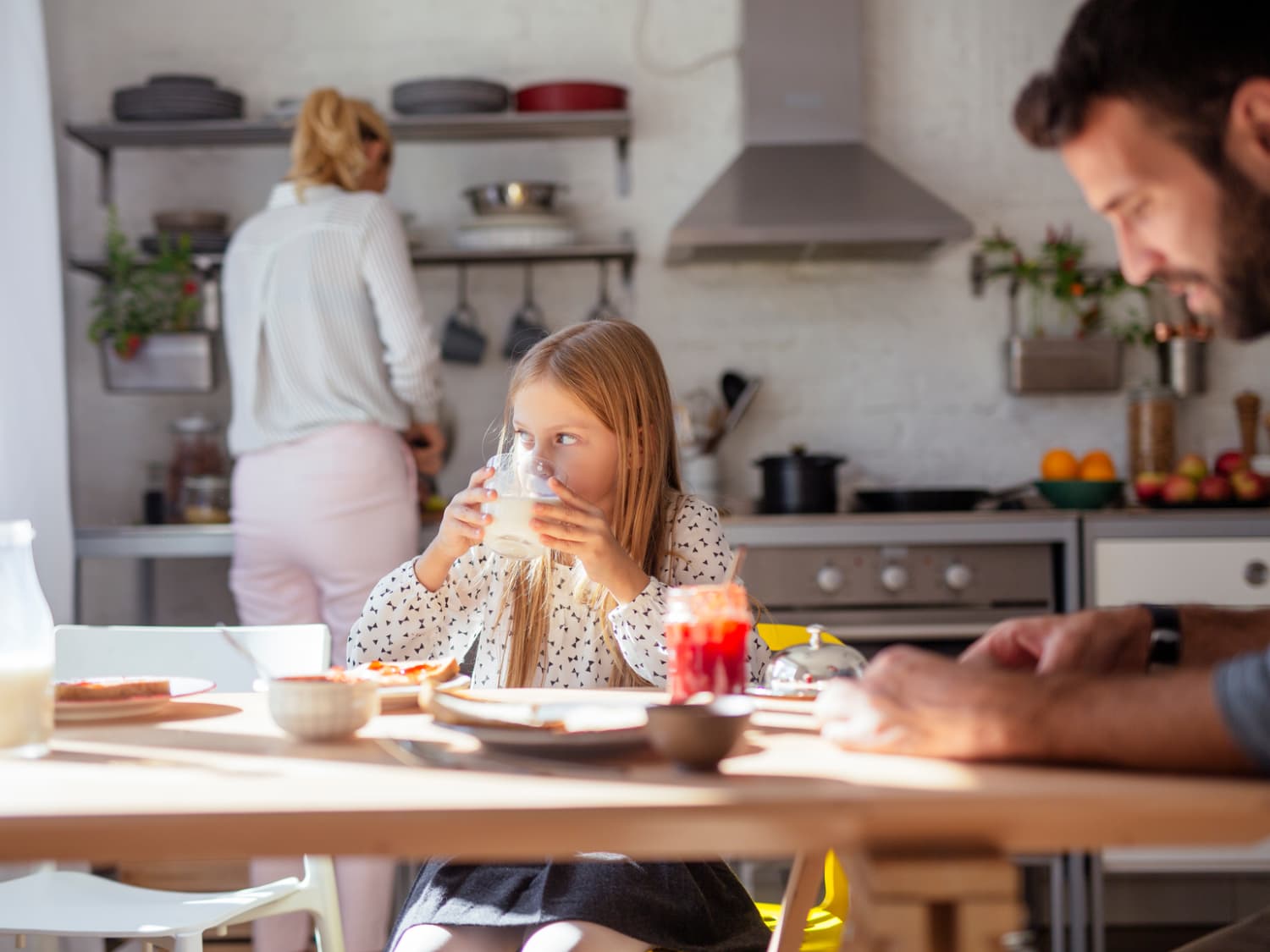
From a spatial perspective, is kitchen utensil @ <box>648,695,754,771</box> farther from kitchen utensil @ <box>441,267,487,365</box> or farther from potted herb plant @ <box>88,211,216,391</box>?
potted herb plant @ <box>88,211,216,391</box>

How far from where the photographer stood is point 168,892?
5.81ft

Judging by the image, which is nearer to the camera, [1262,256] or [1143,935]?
[1262,256]

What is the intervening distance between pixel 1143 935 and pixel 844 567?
3.76 feet

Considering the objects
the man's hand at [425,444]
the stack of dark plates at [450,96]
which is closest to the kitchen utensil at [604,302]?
the stack of dark plates at [450,96]

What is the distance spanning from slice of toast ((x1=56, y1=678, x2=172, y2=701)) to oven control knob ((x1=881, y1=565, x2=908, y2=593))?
1.91 m

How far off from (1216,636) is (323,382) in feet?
6.52

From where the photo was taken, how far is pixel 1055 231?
11.6 feet

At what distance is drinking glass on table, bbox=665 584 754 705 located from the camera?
3.81 ft

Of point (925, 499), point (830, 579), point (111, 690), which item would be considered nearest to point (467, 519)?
point (111, 690)

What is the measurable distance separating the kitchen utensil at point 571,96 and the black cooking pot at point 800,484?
39.5 inches

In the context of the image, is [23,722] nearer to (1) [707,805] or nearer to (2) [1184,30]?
(1) [707,805]

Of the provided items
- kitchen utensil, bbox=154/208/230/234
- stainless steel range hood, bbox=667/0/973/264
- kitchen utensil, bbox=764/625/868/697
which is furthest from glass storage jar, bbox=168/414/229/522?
kitchen utensil, bbox=764/625/868/697

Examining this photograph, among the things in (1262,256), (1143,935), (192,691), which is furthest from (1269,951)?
(1143,935)

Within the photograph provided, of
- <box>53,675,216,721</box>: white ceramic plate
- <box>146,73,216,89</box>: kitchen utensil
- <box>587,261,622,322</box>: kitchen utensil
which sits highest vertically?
<box>146,73,216,89</box>: kitchen utensil
